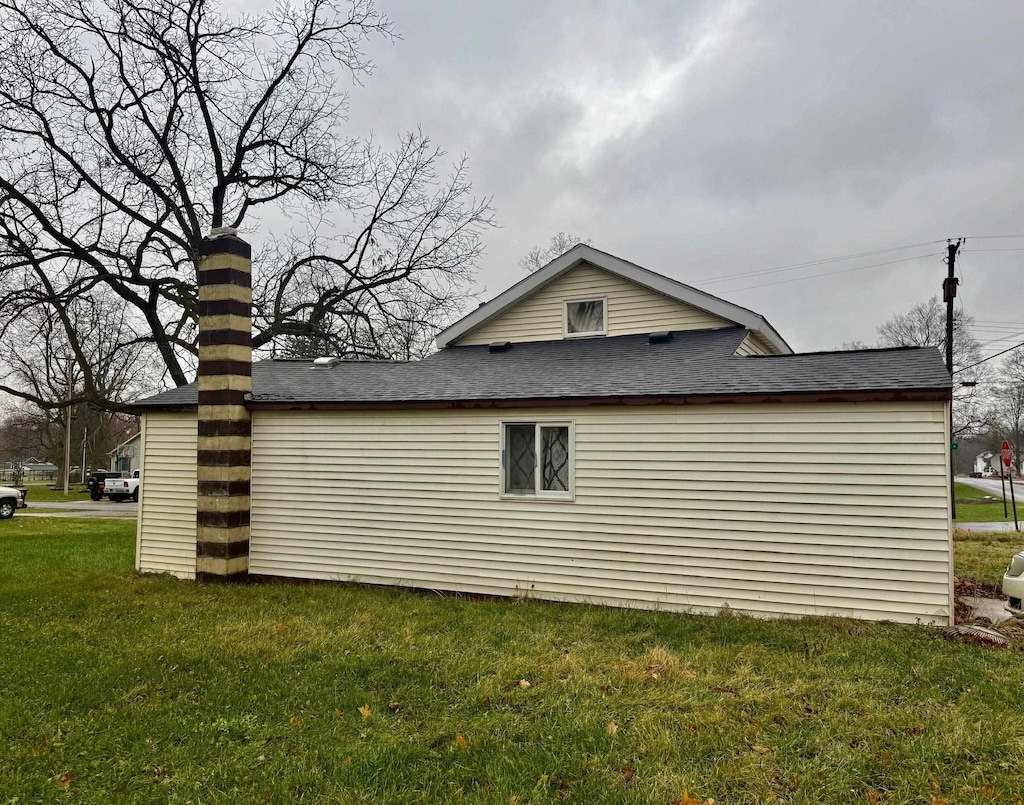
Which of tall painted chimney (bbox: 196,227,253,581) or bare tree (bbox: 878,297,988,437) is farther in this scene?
bare tree (bbox: 878,297,988,437)

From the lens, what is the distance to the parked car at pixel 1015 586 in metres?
6.82

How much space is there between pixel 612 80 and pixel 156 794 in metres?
16.9

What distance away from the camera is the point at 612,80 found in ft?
52.7

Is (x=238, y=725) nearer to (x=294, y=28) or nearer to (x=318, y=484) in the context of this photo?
(x=318, y=484)

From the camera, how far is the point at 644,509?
24.4 feet

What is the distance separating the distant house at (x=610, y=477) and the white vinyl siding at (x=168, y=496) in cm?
3

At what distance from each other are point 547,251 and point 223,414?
31.1 meters

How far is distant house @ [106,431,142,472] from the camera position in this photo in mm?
43656

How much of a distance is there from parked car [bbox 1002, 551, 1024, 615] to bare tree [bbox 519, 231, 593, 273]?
1252 inches

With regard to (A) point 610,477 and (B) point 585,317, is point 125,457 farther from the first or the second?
(A) point 610,477

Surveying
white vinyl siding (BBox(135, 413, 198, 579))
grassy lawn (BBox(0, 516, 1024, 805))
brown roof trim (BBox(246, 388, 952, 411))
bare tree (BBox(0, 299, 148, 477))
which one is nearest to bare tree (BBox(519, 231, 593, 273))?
bare tree (BBox(0, 299, 148, 477))

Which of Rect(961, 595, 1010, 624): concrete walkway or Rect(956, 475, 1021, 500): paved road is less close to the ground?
Rect(961, 595, 1010, 624): concrete walkway

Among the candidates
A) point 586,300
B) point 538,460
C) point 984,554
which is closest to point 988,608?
point 984,554

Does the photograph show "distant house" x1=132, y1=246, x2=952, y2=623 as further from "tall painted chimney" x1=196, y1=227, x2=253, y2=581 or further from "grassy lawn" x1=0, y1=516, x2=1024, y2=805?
"grassy lawn" x1=0, y1=516, x2=1024, y2=805
